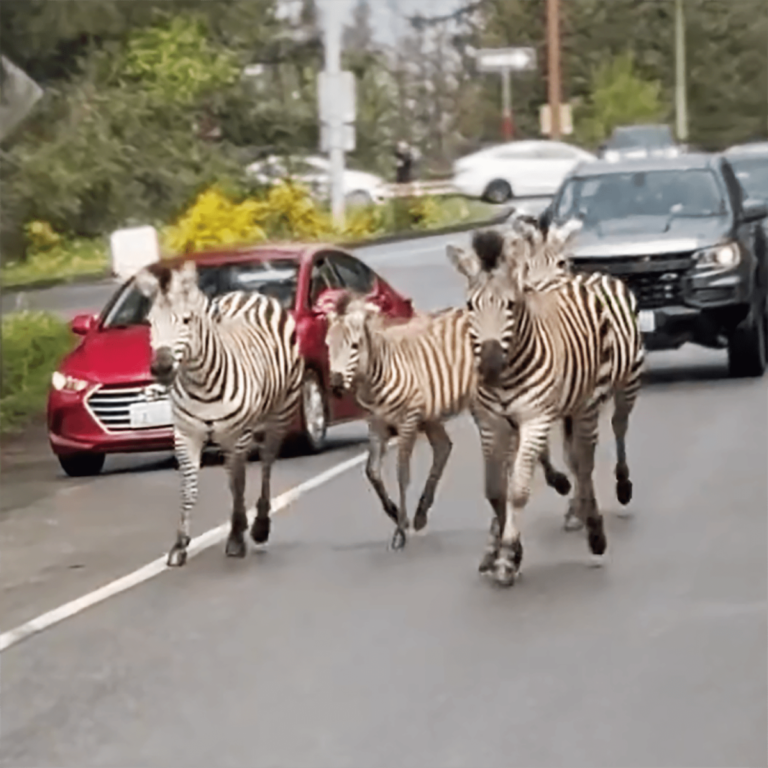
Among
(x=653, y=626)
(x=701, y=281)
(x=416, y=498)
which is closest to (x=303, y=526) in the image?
(x=416, y=498)

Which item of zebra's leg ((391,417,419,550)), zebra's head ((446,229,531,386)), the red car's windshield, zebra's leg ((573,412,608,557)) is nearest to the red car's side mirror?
the red car's windshield

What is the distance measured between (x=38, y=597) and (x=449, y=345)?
3302 mm

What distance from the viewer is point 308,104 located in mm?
56625

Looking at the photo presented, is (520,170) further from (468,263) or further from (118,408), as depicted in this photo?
(468,263)

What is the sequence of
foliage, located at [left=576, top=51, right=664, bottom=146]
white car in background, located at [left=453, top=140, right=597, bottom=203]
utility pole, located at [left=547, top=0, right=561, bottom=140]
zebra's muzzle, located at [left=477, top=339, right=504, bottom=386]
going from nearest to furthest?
1. zebra's muzzle, located at [left=477, top=339, right=504, bottom=386]
2. white car in background, located at [left=453, top=140, right=597, bottom=203]
3. utility pole, located at [left=547, top=0, right=561, bottom=140]
4. foliage, located at [left=576, top=51, right=664, bottom=146]

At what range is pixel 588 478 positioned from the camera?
1387 centimetres

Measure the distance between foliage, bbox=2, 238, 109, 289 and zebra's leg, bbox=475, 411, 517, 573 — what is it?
107 feet

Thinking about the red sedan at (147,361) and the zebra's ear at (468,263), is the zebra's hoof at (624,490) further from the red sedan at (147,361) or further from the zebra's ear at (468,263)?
the red sedan at (147,361)

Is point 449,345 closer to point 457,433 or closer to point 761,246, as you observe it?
point 457,433

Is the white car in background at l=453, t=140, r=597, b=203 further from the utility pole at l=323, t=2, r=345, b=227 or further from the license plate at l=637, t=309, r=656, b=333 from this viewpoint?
the license plate at l=637, t=309, r=656, b=333

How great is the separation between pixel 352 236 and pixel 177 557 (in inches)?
1538

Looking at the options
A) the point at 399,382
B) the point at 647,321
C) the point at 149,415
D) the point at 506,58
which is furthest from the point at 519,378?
the point at 506,58

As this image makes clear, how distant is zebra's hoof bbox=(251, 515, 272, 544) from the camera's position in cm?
1497

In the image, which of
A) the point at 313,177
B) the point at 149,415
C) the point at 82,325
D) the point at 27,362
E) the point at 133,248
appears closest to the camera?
the point at 149,415
